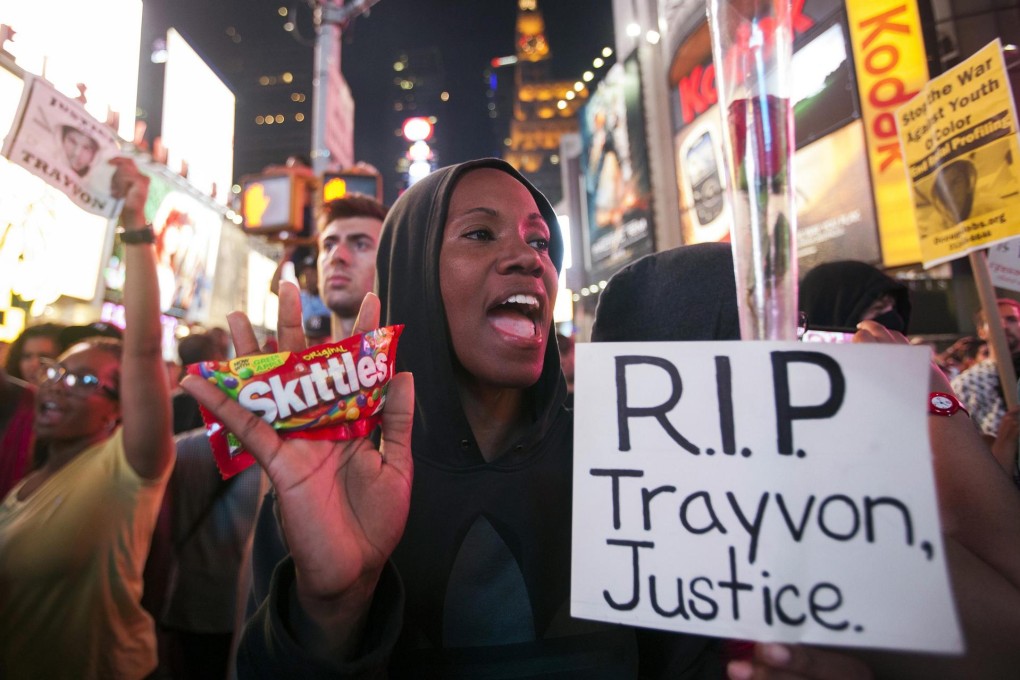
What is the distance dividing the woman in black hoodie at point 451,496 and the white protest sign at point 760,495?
1.55 feet

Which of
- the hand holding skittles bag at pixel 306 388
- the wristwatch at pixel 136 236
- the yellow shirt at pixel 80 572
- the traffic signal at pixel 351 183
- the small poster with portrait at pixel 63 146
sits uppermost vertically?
the traffic signal at pixel 351 183

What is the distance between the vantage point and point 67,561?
7.08ft

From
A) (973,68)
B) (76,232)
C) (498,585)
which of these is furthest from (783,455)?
(76,232)

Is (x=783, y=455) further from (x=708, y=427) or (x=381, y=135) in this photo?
(x=381, y=135)

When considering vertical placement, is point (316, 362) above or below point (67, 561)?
above

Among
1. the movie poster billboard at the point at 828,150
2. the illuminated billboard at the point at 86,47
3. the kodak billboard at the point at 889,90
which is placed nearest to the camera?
the illuminated billboard at the point at 86,47

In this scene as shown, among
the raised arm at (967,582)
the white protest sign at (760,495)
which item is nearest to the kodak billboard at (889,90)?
the raised arm at (967,582)

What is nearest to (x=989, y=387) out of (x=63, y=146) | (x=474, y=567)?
(x=474, y=567)

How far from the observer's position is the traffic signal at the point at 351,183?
7.28m

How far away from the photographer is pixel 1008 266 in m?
3.78

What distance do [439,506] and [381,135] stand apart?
54230 mm

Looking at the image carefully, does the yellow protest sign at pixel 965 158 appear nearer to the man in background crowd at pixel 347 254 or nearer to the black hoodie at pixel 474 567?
the black hoodie at pixel 474 567

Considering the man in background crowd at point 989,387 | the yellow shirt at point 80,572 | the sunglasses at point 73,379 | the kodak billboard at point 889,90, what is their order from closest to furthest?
the yellow shirt at point 80,572
the sunglasses at point 73,379
the man in background crowd at point 989,387
the kodak billboard at point 889,90

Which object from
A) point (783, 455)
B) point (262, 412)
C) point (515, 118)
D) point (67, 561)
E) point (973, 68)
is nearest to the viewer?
point (783, 455)
